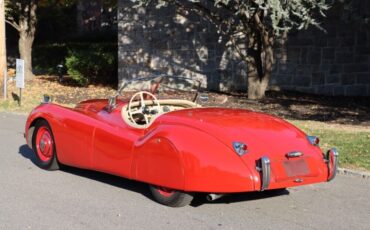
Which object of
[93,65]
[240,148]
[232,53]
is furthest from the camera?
[93,65]

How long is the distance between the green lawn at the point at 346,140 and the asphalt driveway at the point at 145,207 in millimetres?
596

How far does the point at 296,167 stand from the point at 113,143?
205cm

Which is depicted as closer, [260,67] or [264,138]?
[264,138]

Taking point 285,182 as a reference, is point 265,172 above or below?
above

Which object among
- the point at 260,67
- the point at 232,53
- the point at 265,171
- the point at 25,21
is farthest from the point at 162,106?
the point at 25,21

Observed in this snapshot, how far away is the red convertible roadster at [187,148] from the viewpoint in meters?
5.59

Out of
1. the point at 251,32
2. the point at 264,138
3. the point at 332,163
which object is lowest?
the point at 332,163

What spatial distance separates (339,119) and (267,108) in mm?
1948

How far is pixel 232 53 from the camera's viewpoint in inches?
675

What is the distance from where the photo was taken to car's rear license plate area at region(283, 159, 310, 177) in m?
5.72

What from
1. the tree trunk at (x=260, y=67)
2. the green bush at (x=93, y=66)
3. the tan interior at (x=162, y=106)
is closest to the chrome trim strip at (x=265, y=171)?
the tan interior at (x=162, y=106)

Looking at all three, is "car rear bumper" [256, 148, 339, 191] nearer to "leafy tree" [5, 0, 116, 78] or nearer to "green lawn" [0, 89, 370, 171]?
"green lawn" [0, 89, 370, 171]

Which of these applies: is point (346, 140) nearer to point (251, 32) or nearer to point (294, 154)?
point (294, 154)

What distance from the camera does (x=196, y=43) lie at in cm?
1766
